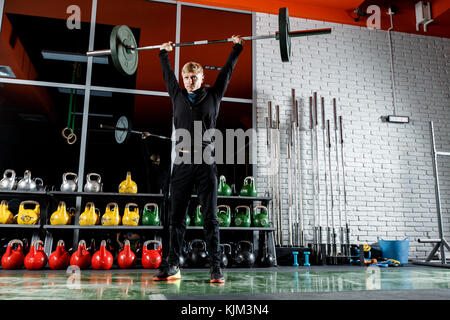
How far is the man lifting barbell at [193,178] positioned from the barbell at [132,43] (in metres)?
0.47

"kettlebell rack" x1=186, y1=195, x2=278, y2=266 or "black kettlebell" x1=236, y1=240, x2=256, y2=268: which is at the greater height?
"kettlebell rack" x1=186, y1=195, x2=278, y2=266

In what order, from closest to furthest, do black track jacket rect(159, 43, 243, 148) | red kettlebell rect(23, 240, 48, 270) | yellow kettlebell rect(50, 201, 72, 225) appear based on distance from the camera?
black track jacket rect(159, 43, 243, 148) < red kettlebell rect(23, 240, 48, 270) < yellow kettlebell rect(50, 201, 72, 225)

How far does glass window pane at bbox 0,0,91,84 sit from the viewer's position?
4.70 metres

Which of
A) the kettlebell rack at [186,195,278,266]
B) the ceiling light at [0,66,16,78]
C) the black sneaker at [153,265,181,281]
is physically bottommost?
the black sneaker at [153,265,181,281]

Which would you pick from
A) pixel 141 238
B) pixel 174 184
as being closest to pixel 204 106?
pixel 174 184

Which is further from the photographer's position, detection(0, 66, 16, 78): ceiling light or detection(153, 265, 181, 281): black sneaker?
detection(0, 66, 16, 78): ceiling light

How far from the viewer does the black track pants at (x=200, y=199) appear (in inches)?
98.0

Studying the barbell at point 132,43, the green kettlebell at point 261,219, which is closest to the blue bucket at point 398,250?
the green kettlebell at point 261,219

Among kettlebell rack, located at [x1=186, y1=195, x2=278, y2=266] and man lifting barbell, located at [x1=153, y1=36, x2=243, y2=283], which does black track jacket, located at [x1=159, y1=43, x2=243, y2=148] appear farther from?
kettlebell rack, located at [x1=186, y1=195, x2=278, y2=266]

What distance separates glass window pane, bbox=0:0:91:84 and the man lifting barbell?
2.82m

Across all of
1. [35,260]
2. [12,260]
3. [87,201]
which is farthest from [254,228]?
[12,260]

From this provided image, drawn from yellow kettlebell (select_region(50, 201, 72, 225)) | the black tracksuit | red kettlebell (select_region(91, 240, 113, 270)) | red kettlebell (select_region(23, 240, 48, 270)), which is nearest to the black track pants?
the black tracksuit

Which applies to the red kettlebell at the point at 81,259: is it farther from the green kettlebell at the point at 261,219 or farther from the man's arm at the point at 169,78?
the man's arm at the point at 169,78

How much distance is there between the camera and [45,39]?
488cm
